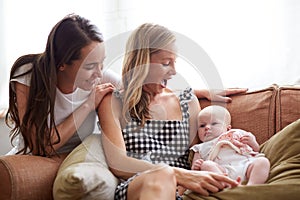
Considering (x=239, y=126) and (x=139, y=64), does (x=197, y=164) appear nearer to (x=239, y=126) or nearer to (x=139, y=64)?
(x=239, y=126)

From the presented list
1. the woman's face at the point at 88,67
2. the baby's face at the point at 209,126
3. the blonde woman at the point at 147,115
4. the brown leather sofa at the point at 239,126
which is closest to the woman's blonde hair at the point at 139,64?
the blonde woman at the point at 147,115

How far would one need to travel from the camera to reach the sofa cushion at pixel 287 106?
6.77ft

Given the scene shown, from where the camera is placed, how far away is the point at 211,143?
1.99 metres

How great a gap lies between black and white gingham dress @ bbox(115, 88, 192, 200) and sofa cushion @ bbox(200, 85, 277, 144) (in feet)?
0.77

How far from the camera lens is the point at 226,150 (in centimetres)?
193

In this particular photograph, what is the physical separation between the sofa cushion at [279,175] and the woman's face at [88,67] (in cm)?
60

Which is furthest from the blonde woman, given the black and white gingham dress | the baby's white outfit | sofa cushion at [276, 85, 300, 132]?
sofa cushion at [276, 85, 300, 132]

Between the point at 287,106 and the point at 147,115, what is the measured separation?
1.92 feet

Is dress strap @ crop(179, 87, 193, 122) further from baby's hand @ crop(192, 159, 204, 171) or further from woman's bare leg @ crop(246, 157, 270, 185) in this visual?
woman's bare leg @ crop(246, 157, 270, 185)

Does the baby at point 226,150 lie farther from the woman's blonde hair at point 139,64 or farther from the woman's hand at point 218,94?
the woman's blonde hair at point 139,64

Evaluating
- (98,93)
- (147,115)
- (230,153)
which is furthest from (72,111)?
(230,153)

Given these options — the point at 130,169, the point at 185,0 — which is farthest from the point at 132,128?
the point at 185,0

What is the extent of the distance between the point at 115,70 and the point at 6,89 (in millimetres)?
831

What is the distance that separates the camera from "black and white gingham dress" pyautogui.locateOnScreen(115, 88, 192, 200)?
1.98m
